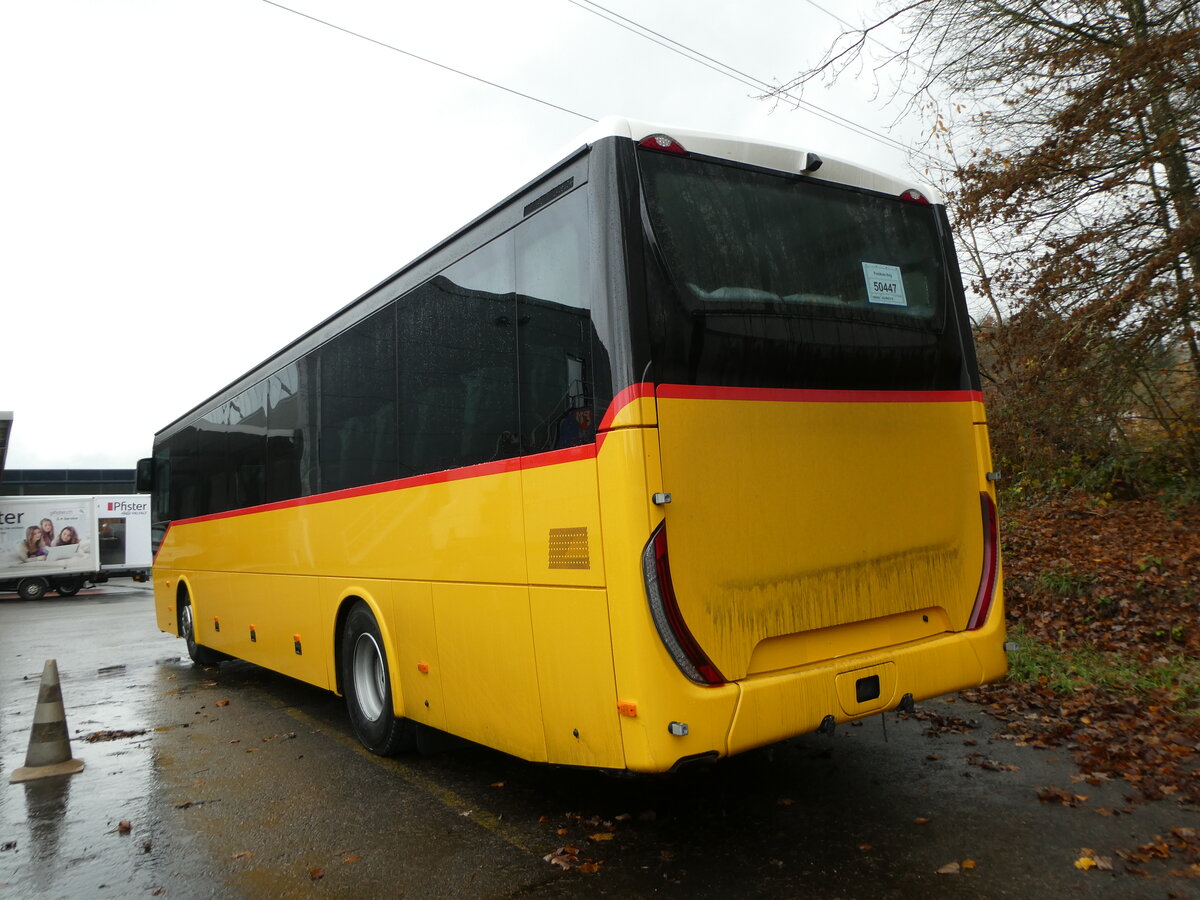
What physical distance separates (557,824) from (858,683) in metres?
1.87

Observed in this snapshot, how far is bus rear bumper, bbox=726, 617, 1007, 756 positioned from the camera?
160 inches

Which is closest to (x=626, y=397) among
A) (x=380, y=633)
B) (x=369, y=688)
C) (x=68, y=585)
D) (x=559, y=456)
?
(x=559, y=456)

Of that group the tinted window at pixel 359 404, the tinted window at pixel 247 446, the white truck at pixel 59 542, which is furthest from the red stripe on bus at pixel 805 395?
the white truck at pixel 59 542

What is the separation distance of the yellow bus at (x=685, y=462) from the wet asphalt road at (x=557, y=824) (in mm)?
588

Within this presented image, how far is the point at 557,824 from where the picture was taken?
16.4 feet

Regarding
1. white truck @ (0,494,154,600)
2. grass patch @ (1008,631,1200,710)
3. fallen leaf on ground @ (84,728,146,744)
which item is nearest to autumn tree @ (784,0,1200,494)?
grass patch @ (1008,631,1200,710)

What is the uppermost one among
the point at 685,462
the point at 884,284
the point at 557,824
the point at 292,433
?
the point at 884,284

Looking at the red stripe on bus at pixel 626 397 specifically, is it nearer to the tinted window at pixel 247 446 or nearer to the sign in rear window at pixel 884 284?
the sign in rear window at pixel 884 284

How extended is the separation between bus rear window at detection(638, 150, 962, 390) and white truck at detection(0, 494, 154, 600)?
100 feet

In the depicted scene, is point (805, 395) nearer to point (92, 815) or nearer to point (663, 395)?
point (663, 395)

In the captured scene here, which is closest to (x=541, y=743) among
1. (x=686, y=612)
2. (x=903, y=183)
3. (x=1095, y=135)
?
(x=686, y=612)

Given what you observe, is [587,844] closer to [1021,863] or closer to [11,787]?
[1021,863]

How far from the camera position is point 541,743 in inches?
180

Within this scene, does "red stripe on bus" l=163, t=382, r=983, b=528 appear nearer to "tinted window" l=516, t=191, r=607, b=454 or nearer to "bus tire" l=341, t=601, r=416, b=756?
"tinted window" l=516, t=191, r=607, b=454
